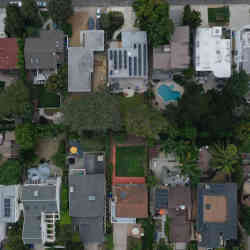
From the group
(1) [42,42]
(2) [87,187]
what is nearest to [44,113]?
(1) [42,42]

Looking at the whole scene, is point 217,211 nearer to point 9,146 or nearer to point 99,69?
point 99,69

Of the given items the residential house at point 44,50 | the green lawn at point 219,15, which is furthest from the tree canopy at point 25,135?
the green lawn at point 219,15

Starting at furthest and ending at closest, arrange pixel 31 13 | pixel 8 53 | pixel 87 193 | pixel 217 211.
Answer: pixel 8 53 < pixel 87 193 < pixel 31 13 < pixel 217 211

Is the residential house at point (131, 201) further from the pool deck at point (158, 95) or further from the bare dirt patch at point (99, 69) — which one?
the bare dirt patch at point (99, 69)

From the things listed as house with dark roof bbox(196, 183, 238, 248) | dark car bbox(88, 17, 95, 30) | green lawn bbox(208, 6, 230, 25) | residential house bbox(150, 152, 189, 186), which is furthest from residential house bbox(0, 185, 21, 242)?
green lawn bbox(208, 6, 230, 25)

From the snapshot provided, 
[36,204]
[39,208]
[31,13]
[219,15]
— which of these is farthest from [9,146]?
[219,15]
